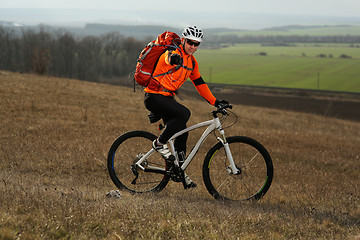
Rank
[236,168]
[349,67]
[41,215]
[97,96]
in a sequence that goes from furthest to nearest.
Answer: [349,67]
[97,96]
[236,168]
[41,215]

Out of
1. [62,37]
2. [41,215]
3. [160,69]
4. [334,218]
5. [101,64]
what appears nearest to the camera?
[41,215]

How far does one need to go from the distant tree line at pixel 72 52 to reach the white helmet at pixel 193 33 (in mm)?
77141

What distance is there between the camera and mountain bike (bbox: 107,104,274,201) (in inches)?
230

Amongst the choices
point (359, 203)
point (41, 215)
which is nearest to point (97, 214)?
point (41, 215)

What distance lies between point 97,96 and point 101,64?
71.0 metres

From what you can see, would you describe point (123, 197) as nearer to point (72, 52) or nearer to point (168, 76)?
point (168, 76)

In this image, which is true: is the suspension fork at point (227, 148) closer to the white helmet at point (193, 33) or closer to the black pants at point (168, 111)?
the black pants at point (168, 111)

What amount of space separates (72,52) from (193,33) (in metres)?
A: 92.7

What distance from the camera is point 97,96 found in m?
21.7

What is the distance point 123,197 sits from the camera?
5.82m

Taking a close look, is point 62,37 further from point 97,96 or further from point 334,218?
point 334,218

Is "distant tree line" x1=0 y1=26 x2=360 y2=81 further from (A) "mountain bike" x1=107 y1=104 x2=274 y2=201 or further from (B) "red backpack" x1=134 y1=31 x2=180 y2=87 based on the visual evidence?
(B) "red backpack" x1=134 y1=31 x2=180 y2=87

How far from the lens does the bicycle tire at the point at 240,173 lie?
5832 mm

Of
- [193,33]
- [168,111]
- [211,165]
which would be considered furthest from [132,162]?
[193,33]
